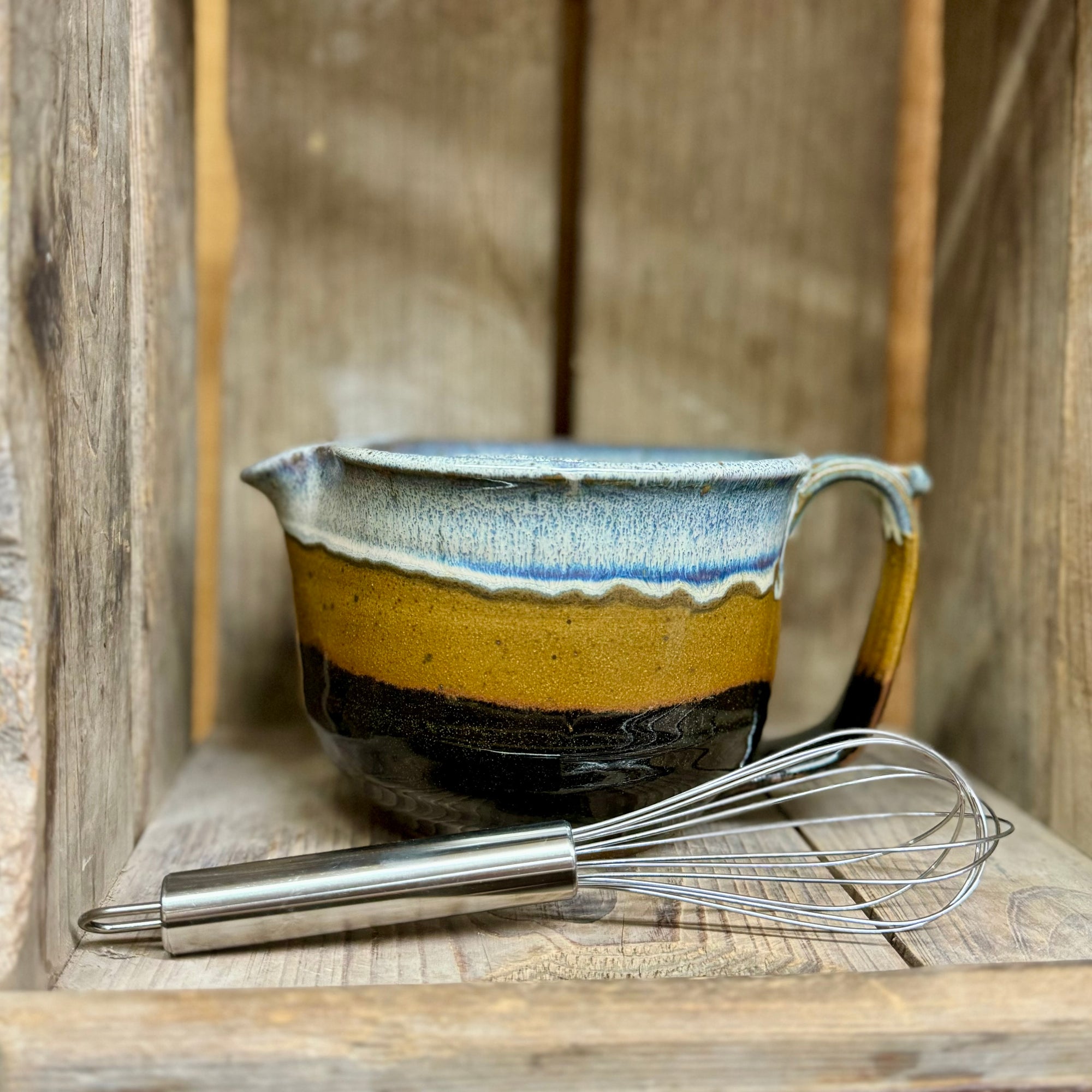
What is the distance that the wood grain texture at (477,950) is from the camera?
12.2 inches

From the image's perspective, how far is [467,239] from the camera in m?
0.56

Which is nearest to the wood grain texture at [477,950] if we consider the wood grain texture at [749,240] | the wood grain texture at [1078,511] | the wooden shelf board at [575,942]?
the wooden shelf board at [575,942]

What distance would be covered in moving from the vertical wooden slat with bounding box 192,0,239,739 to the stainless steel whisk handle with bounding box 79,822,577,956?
24 cm

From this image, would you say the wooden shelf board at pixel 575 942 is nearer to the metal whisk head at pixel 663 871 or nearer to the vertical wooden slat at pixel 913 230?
the metal whisk head at pixel 663 871

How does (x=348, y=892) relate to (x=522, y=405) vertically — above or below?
below

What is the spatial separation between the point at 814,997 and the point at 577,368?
Result: 358mm

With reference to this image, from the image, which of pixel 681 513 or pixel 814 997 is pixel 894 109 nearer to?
pixel 681 513

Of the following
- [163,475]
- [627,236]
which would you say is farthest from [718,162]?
[163,475]

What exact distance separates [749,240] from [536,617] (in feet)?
1.00

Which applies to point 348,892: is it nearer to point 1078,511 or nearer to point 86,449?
point 86,449

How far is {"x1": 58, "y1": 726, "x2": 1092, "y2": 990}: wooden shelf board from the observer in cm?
31

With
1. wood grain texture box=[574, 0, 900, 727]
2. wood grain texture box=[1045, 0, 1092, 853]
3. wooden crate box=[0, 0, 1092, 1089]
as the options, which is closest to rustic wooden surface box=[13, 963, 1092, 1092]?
wooden crate box=[0, 0, 1092, 1089]

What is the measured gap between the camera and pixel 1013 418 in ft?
1.54

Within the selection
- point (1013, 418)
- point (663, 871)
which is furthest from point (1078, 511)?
point (663, 871)
